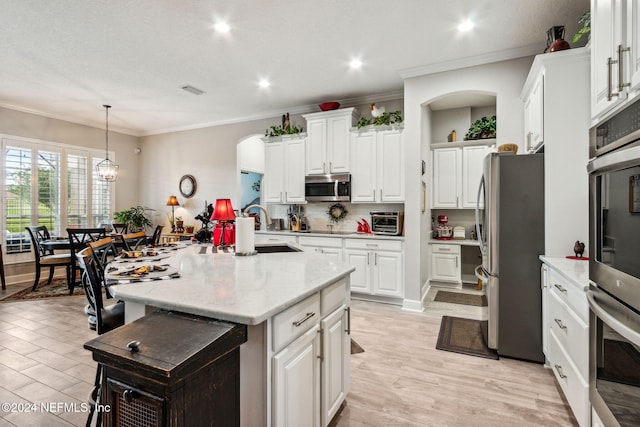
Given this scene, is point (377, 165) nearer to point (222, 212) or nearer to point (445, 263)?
point (445, 263)

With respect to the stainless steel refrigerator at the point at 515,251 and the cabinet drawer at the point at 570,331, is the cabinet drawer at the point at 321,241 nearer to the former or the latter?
the stainless steel refrigerator at the point at 515,251

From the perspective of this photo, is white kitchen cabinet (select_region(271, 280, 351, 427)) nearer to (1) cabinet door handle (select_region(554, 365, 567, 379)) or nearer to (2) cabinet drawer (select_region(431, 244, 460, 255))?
(1) cabinet door handle (select_region(554, 365, 567, 379))

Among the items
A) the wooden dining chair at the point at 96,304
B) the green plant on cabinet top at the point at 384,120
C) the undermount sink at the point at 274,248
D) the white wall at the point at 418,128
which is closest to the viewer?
the wooden dining chair at the point at 96,304

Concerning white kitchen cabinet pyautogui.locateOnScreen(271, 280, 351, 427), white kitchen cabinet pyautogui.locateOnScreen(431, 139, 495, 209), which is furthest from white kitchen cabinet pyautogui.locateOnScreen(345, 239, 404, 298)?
white kitchen cabinet pyautogui.locateOnScreen(271, 280, 351, 427)

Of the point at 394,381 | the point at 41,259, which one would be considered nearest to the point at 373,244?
the point at 394,381

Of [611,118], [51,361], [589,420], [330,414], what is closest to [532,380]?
[589,420]

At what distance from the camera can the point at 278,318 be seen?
131 centimetres

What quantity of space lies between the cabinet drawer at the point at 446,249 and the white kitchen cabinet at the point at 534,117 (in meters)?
2.04

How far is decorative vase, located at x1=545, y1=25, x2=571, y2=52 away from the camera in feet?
8.74

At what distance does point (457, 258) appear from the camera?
16.5 ft

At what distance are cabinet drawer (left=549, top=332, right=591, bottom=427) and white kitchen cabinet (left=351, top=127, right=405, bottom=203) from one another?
245cm

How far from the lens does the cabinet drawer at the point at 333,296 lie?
1717 millimetres

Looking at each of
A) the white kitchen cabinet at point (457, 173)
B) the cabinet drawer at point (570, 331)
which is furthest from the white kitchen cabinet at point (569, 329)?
the white kitchen cabinet at point (457, 173)

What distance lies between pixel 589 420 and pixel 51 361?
12.3ft
